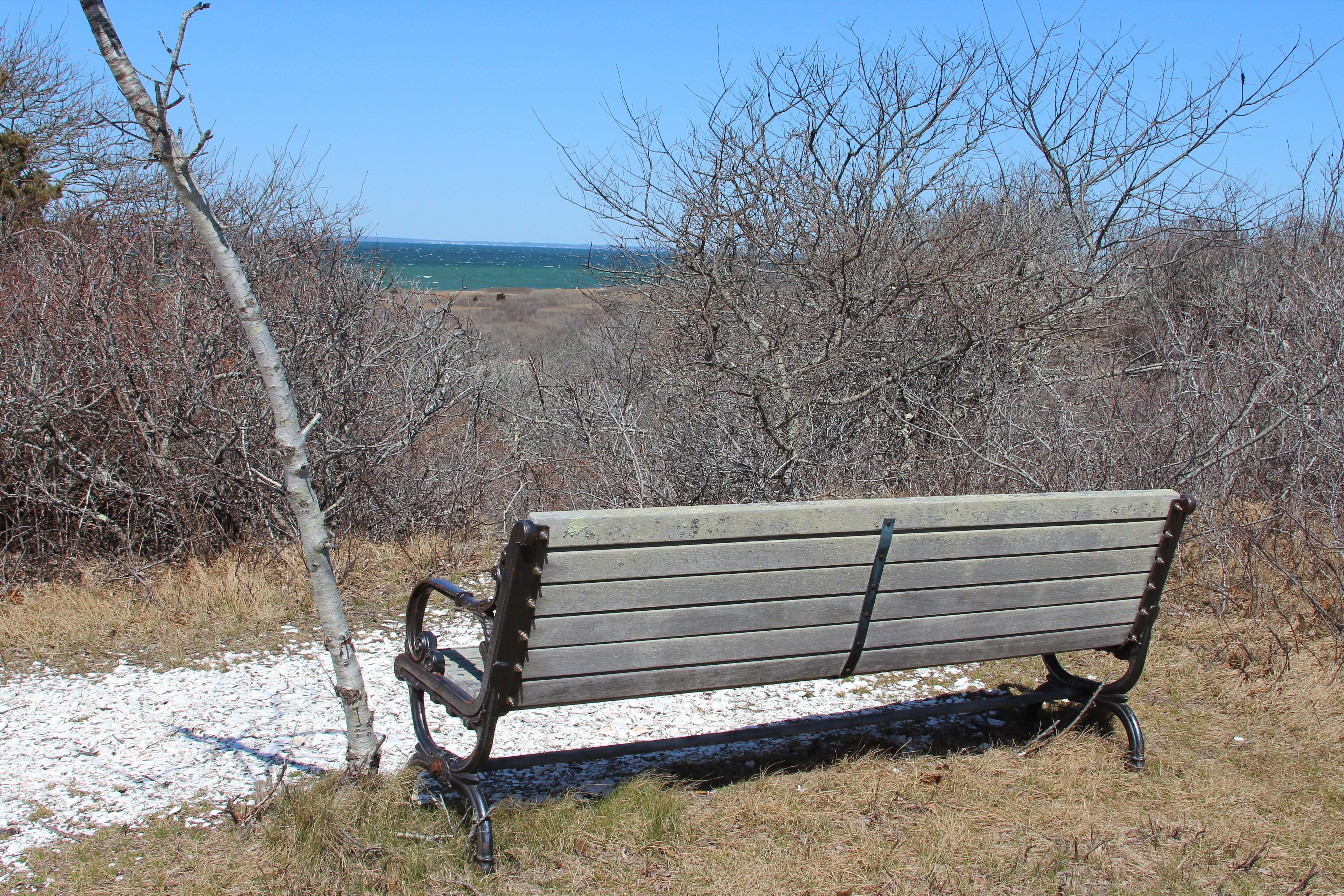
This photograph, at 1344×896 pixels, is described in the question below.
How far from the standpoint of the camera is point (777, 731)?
11.0 feet

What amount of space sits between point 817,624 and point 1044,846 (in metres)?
0.85

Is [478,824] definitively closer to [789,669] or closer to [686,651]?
[686,651]

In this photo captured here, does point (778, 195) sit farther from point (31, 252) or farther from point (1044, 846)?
point (1044, 846)

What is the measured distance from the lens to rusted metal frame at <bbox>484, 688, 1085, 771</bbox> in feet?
9.35

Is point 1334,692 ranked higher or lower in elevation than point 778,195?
lower

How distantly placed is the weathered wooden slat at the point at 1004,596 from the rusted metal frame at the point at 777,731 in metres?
0.48

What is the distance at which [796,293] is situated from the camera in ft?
29.0

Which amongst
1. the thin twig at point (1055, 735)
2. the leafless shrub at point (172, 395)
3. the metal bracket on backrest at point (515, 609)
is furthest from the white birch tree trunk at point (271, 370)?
the leafless shrub at point (172, 395)

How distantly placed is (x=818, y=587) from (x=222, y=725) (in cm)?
236

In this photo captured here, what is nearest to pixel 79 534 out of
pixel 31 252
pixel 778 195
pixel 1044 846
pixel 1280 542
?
pixel 31 252

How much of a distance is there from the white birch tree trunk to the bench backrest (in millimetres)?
599

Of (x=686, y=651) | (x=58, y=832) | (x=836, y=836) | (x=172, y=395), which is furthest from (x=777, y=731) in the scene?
(x=172, y=395)

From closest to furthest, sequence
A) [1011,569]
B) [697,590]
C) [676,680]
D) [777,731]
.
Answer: [697,590] → [676,680] → [1011,569] → [777,731]

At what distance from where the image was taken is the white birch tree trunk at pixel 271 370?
91.0 inches
